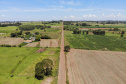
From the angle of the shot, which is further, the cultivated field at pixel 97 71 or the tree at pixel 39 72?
the cultivated field at pixel 97 71

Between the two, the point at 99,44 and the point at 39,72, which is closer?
the point at 39,72

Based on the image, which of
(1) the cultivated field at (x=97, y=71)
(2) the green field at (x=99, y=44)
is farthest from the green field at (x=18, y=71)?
(2) the green field at (x=99, y=44)

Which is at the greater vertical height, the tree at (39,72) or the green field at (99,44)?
the green field at (99,44)

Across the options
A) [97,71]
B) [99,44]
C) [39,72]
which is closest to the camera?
[39,72]

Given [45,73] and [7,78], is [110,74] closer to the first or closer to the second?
[45,73]

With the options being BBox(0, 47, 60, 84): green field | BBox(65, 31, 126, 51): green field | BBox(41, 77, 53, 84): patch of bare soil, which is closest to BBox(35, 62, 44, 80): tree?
BBox(0, 47, 60, 84): green field

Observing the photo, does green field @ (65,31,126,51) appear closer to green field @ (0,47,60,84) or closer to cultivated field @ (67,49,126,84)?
cultivated field @ (67,49,126,84)

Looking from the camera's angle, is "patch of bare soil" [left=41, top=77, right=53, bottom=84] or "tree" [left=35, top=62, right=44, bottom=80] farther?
"tree" [left=35, top=62, right=44, bottom=80]

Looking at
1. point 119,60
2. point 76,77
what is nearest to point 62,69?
point 76,77

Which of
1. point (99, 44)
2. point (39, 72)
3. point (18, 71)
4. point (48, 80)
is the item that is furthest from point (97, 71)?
point (99, 44)

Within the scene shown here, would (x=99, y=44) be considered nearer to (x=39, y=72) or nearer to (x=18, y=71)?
(x=39, y=72)

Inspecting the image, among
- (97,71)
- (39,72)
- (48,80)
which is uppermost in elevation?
(39,72)

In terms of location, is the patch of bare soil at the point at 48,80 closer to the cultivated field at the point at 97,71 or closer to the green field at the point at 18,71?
the green field at the point at 18,71
